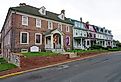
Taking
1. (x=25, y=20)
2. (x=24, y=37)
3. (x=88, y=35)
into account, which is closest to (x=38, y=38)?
(x=24, y=37)

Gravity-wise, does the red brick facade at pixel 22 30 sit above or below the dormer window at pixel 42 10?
below

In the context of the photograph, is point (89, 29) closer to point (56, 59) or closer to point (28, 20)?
point (28, 20)

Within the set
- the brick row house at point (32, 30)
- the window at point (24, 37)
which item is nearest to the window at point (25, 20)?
the brick row house at point (32, 30)

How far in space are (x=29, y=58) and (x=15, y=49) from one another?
8.06 metres

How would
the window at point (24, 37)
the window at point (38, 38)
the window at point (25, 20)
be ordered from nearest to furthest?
the window at point (24, 37)
the window at point (25, 20)
the window at point (38, 38)

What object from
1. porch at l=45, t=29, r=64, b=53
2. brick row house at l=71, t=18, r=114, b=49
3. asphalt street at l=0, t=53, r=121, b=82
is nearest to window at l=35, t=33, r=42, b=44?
porch at l=45, t=29, r=64, b=53

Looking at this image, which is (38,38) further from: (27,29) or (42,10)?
(42,10)

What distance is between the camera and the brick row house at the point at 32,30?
2881 centimetres

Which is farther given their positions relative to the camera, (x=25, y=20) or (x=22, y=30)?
(x=25, y=20)

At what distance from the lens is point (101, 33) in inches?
2621

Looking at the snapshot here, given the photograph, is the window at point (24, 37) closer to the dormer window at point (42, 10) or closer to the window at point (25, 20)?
the window at point (25, 20)

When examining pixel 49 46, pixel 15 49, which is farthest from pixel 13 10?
pixel 49 46

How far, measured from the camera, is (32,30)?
31406 mm

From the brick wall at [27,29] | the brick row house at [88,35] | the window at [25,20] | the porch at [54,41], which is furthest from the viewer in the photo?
the brick row house at [88,35]
